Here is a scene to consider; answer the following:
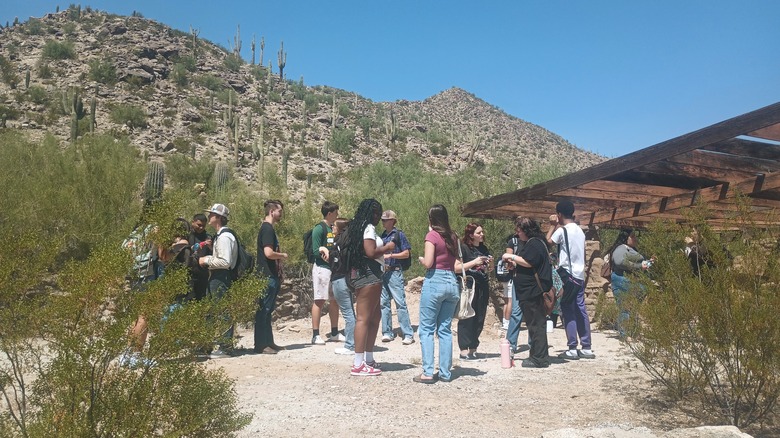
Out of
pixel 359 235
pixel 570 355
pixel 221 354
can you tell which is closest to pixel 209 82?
pixel 221 354

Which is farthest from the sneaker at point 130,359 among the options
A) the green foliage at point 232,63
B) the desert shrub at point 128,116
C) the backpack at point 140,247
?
the green foliage at point 232,63

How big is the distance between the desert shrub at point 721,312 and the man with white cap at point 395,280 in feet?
11.0

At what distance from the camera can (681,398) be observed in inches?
173

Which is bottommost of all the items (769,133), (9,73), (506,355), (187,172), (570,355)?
(570,355)

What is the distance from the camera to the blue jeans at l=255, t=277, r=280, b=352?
21.7 ft

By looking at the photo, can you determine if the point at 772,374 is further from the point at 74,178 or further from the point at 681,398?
the point at 74,178

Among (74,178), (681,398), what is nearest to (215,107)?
(74,178)

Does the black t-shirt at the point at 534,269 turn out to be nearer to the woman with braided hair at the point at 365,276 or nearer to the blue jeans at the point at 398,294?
the woman with braided hair at the point at 365,276

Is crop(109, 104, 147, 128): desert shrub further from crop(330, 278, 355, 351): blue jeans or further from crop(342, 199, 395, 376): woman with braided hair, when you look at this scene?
crop(342, 199, 395, 376): woman with braided hair

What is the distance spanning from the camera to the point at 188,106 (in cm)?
3766

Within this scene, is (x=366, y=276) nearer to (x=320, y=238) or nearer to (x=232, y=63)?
(x=320, y=238)

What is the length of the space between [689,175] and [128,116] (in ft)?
107

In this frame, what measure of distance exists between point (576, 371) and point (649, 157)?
88.9 inches

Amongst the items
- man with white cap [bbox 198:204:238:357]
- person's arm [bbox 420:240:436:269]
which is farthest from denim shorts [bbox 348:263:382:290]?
man with white cap [bbox 198:204:238:357]
